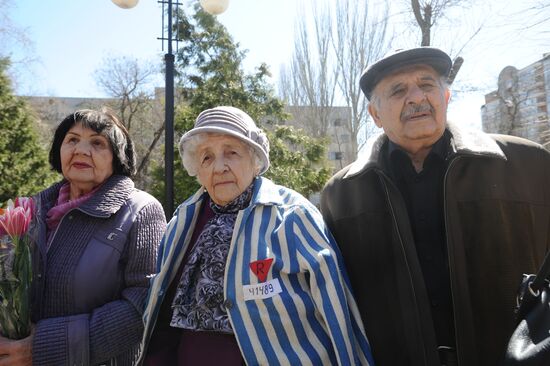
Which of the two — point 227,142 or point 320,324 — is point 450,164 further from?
point 227,142

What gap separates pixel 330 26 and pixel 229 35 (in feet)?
31.5

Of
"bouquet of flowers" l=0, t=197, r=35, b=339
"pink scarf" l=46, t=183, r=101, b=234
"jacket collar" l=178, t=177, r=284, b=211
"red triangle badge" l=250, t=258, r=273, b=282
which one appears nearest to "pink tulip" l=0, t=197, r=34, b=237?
"bouquet of flowers" l=0, t=197, r=35, b=339

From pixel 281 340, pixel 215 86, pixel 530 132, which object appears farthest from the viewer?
pixel 530 132

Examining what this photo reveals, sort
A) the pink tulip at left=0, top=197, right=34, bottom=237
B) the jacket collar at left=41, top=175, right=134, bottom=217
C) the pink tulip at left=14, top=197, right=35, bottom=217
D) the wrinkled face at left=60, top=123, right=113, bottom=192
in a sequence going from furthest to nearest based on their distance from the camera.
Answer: the wrinkled face at left=60, top=123, right=113, bottom=192 < the jacket collar at left=41, top=175, right=134, bottom=217 < the pink tulip at left=14, top=197, right=35, bottom=217 < the pink tulip at left=0, top=197, right=34, bottom=237

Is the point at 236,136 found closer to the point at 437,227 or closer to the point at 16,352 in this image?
the point at 437,227

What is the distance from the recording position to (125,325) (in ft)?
7.22

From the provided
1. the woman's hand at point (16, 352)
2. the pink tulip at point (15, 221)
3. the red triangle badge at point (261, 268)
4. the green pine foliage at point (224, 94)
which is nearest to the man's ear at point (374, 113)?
the red triangle badge at point (261, 268)

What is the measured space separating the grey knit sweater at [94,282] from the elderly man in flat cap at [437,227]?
1.15 m

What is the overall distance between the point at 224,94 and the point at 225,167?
7475 millimetres

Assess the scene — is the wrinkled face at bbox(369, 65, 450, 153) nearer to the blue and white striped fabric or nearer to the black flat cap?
the black flat cap

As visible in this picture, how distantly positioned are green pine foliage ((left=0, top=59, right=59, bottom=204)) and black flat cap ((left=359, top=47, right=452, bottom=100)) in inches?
363

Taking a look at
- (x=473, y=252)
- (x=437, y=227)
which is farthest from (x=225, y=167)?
(x=473, y=252)

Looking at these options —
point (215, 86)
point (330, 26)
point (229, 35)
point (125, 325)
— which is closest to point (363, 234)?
point (125, 325)

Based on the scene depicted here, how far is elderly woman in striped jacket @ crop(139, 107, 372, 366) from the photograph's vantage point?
191cm
